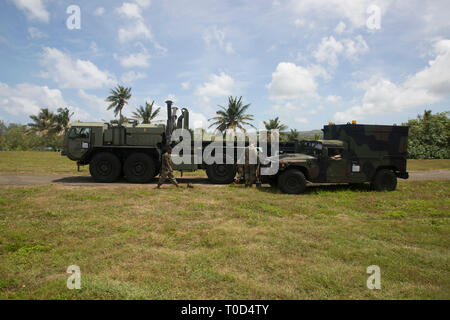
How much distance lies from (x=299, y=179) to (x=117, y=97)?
49572 millimetres

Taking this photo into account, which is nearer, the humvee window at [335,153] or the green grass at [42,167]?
Result: the humvee window at [335,153]

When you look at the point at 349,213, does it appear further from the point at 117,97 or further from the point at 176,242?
the point at 117,97

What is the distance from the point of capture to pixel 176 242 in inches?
193

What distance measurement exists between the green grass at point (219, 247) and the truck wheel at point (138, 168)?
10.8 feet

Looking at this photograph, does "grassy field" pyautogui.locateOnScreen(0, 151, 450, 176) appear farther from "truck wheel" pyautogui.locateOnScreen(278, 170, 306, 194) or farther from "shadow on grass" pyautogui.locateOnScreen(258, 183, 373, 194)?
"truck wheel" pyautogui.locateOnScreen(278, 170, 306, 194)

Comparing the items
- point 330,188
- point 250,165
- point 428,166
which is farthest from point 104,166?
point 428,166

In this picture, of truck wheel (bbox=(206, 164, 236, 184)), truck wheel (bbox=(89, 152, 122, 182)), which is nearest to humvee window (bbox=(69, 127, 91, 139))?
truck wheel (bbox=(89, 152, 122, 182))

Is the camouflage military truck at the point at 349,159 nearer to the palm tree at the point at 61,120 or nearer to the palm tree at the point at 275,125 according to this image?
the palm tree at the point at 275,125

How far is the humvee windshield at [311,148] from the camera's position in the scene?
31.9 feet

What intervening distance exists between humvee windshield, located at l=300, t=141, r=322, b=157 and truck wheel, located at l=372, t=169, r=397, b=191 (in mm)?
2538

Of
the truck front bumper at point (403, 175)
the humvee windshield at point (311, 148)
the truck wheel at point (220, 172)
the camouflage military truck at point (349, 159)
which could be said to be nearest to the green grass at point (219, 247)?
the camouflage military truck at point (349, 159)

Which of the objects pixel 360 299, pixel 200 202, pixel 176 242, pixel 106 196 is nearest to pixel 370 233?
pixel 360 299

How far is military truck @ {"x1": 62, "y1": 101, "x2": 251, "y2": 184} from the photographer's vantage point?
11.7 m

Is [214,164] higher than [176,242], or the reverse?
[214,164]
